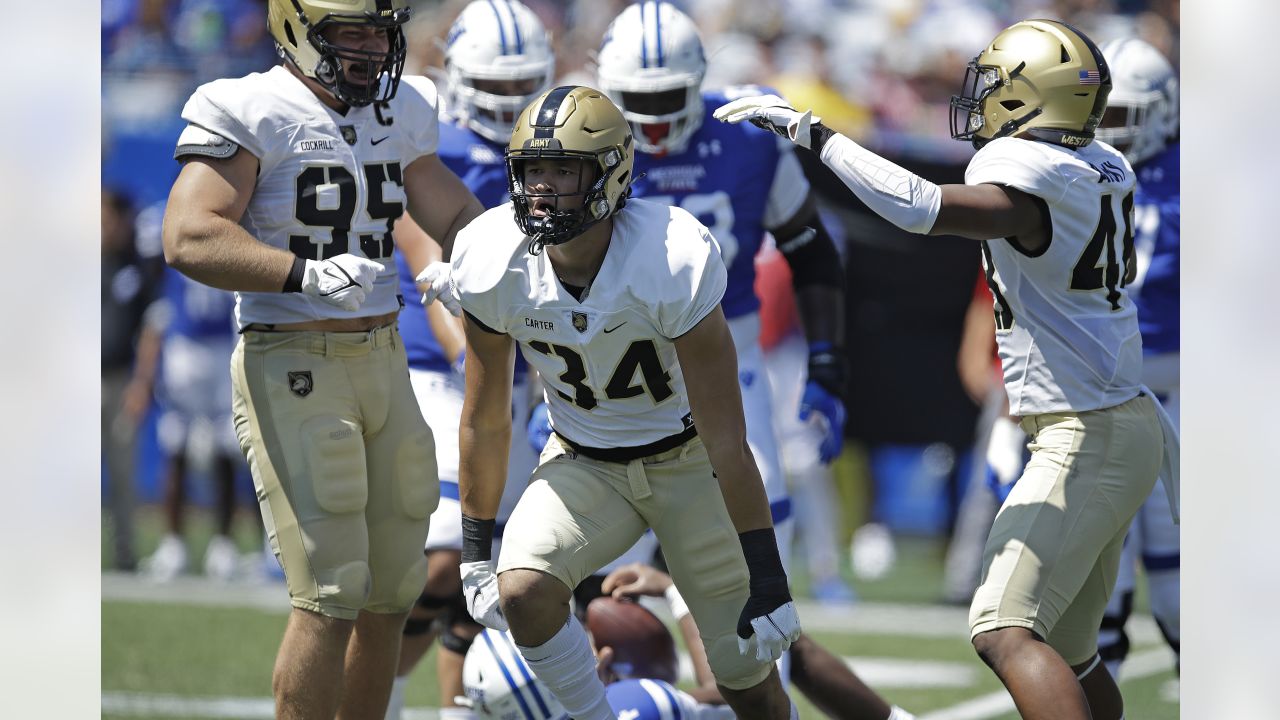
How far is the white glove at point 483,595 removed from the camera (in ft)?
11.0

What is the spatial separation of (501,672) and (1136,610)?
408 cm

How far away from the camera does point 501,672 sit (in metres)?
3.79

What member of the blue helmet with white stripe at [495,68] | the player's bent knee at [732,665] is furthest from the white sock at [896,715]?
the blue helmet with white stripe at [495,68]

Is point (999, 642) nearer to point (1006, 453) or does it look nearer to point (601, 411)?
point (601, 411)

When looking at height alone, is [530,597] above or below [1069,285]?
below

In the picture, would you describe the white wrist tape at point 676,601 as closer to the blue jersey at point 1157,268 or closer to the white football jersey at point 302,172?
the white football jersey at point 302,172

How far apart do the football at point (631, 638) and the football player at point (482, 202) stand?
44 cm

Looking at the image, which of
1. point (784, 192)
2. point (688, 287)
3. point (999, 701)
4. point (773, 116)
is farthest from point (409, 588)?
point (999, 701)

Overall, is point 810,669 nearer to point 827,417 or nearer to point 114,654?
point 827,417

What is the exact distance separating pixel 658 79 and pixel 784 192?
490mm

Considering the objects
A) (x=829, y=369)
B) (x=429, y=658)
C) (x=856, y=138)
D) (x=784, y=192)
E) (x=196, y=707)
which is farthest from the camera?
(x=856, y=138)

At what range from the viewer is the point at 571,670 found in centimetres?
322

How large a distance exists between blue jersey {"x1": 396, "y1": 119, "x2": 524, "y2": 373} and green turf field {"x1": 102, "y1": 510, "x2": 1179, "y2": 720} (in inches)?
50.7

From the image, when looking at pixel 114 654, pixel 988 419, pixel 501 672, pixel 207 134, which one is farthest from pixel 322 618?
pixel 988 419
